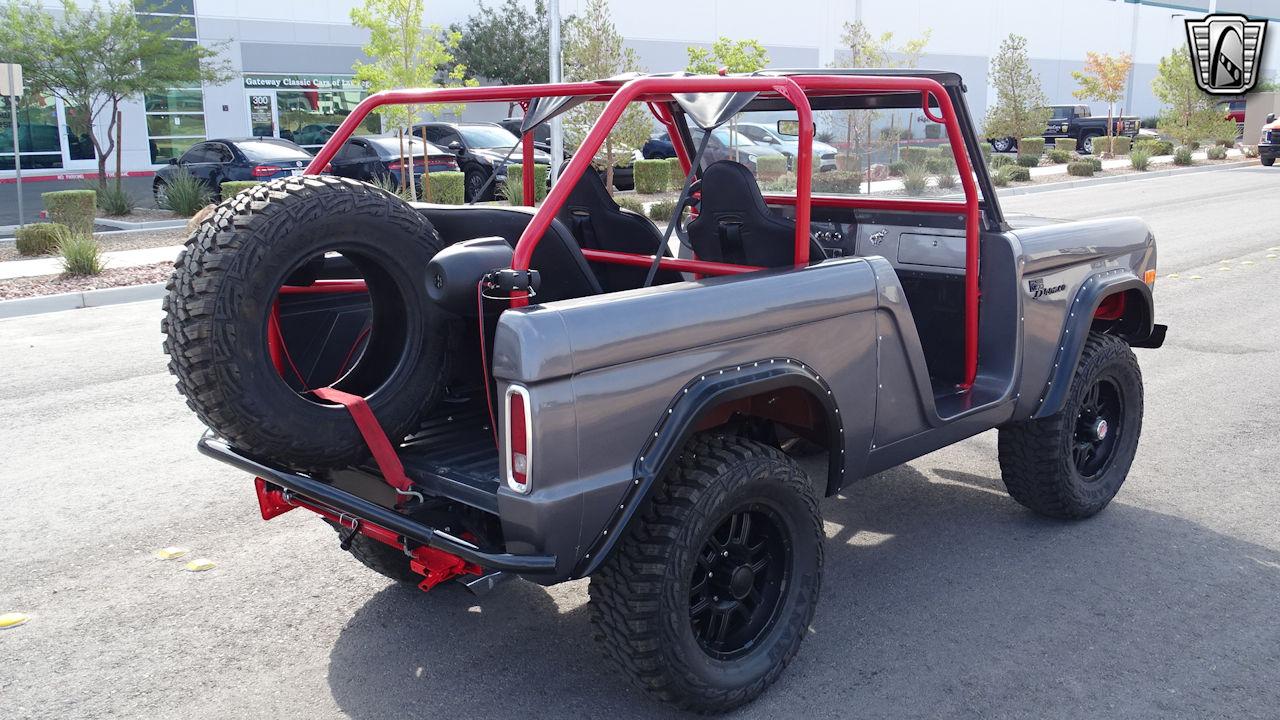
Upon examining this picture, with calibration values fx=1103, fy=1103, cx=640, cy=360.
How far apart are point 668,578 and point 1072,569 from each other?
7.16 feet

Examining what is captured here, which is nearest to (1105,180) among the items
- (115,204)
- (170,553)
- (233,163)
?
(233,163)

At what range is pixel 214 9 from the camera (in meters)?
30.6

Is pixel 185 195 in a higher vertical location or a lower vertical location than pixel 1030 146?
lower

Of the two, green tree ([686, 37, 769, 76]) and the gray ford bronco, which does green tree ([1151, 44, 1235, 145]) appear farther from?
the gray ford bronco

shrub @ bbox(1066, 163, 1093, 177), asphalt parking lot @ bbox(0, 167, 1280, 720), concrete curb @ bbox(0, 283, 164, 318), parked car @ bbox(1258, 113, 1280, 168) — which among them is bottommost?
asphalt parking lot @ bbox(0, 167, 1280, 720)

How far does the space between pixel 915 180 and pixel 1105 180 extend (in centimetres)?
2387

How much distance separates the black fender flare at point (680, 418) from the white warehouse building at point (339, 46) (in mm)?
25127

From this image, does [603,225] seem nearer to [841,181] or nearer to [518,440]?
[841,181]

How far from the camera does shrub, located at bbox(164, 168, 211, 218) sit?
19234 millimetres

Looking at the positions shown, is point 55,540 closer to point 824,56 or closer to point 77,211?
point 77,211

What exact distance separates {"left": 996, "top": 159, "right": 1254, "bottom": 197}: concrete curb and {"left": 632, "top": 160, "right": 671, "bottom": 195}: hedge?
21.4ft

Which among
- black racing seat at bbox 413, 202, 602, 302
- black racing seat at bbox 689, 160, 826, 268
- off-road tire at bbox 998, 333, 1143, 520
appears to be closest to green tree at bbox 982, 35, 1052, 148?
off-road tire at bbox 998, 333, 1143, 520

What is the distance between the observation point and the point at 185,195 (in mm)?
19188

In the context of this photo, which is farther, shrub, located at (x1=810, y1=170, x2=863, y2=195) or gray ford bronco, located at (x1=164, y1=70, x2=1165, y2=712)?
shrub, located at (x1=810, y1=170, x2=863, y2=195)
